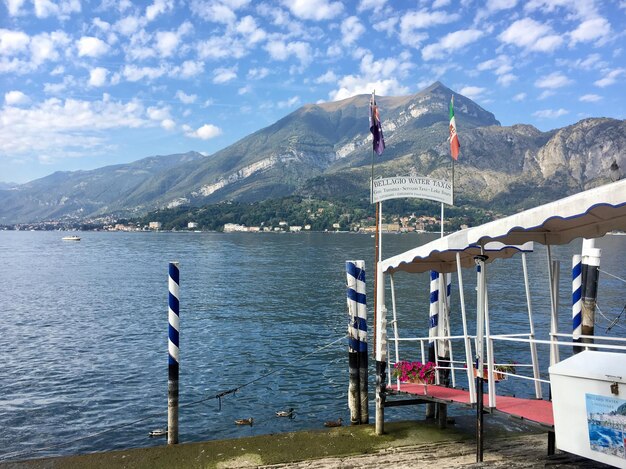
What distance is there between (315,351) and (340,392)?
6.76 m

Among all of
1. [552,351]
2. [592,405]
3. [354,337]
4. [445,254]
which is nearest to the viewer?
[592,405]

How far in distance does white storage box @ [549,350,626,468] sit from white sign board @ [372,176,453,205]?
612cm

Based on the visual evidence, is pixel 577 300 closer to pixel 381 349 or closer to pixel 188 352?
pixel 381 349

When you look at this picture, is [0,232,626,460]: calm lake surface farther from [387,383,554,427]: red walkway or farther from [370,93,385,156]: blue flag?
[370,93,385,156]: blue flag

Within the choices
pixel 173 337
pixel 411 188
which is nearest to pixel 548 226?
pixel 411 188

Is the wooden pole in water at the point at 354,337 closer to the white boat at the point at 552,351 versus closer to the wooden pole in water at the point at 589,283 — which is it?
the white boat at the point at 552,351

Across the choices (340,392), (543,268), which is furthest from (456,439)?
(543,268)

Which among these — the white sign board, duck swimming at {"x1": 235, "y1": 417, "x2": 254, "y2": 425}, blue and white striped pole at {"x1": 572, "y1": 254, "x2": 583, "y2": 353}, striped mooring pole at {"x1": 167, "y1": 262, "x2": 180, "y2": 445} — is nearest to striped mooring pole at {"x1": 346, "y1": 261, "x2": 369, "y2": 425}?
the white sign board

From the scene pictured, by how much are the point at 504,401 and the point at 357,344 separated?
3.68m

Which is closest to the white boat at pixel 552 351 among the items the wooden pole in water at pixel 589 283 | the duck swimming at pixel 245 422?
the wooden pole in water at pixel 589 283

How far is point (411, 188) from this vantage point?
1254 centimetres

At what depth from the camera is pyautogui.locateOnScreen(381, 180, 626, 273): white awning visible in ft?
21.0

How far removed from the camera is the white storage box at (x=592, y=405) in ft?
20.4

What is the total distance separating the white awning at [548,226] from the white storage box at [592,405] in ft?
6.33
